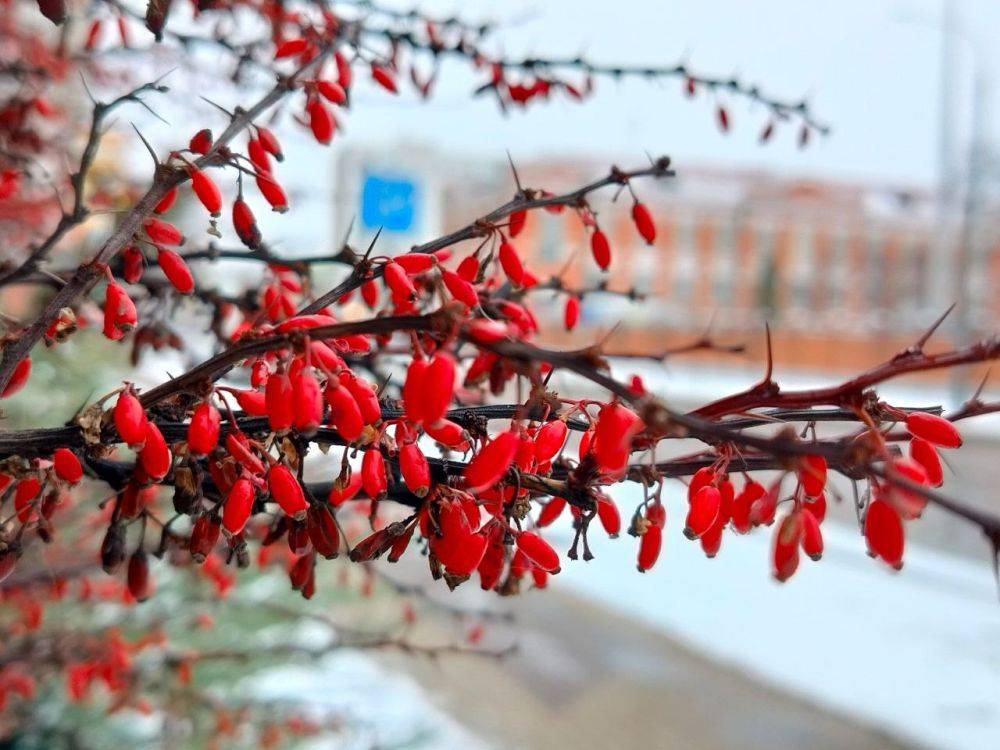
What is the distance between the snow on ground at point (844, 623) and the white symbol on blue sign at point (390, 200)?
2.54 metres

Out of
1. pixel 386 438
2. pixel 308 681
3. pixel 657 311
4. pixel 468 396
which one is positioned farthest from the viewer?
pixel 657 311

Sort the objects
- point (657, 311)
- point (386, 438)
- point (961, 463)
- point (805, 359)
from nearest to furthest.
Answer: point (386, 438) < point (961, 463) < point (805, 359) < point (657, 311)

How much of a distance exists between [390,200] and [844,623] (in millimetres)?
3907

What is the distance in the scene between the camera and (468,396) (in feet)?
3.84

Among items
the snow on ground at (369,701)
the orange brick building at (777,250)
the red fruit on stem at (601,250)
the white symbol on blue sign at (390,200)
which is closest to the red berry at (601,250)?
the red fruit on stem at (601,250)

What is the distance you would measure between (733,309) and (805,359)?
49.9 ft

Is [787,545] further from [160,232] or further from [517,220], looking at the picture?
[160,232]

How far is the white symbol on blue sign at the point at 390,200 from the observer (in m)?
5.81

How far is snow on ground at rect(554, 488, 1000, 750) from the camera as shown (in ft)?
10.5

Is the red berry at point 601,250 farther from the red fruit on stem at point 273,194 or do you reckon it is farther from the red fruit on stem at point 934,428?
the red fruit on stem at point 934,428

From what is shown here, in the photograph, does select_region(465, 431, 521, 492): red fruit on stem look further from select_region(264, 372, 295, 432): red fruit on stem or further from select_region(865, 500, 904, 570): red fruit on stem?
select_region(865, 500, 904, 570): red fruit on stem

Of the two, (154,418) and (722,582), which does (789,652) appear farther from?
(154,418)

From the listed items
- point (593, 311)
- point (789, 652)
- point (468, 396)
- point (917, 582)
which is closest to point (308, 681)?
point (789, 652)

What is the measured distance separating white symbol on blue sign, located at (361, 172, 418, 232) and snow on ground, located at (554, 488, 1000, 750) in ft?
8.34
